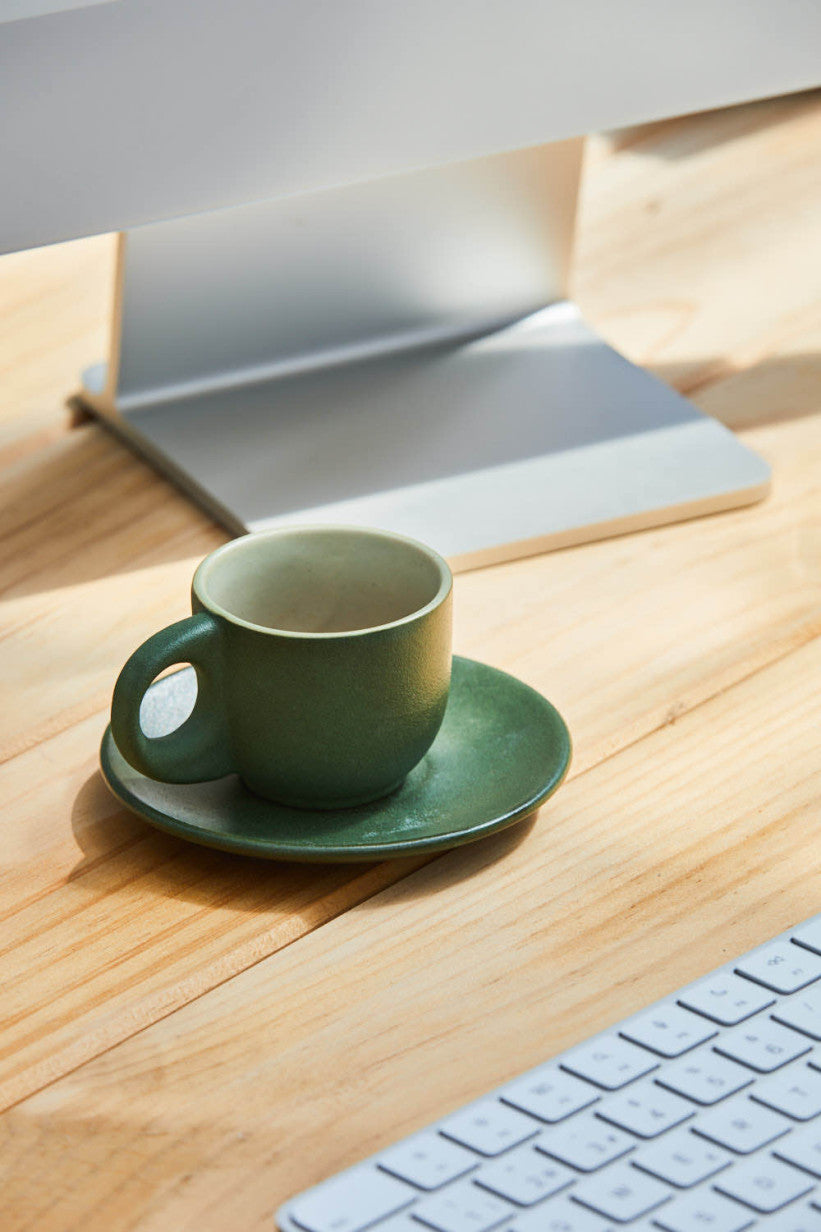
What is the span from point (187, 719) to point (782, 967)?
8.4 inches

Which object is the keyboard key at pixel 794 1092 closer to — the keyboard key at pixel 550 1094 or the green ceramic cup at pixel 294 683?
the keyboard key at pixel 550 1094

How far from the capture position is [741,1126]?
40cm

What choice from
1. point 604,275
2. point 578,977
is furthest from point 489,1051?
point 604,275

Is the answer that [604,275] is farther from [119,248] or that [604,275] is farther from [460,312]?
[119,248]

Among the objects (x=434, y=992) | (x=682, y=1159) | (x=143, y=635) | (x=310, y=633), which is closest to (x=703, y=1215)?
(x=682, y=1159)

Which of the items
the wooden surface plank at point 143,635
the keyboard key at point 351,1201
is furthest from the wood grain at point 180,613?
the keyboard key at point 351,1201

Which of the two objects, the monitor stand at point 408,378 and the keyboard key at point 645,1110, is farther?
the monitor stand at point 408,378

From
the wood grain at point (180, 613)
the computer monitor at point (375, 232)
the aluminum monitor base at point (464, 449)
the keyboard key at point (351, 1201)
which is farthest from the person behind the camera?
the aluminum monitor base at point (464, 449)

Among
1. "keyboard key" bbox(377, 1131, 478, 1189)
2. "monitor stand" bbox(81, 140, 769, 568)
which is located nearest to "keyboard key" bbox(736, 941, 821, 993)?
"keyboard key" bbox(377, 1131, 478, 1189)

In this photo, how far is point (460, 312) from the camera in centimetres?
88

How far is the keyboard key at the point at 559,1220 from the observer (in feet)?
1.23

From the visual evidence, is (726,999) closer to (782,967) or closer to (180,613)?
(782,967)

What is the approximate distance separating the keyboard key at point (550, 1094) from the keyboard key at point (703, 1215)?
38 mm

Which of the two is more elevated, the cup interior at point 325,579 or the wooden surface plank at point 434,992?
the cup interior at point 325,579
